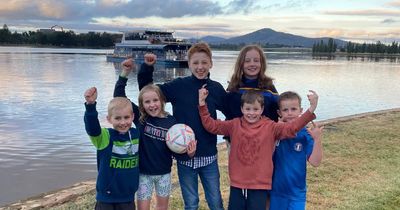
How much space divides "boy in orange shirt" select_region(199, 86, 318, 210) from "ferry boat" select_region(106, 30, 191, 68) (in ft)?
154

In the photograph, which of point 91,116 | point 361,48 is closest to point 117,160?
point 91,116

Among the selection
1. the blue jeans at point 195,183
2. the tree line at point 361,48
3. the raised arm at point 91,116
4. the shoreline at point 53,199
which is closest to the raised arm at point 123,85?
the raised arm at point 91,116

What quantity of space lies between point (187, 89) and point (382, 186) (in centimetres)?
365

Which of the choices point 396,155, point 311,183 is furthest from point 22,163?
point 396,155

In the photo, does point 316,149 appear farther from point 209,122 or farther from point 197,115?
point 197,115

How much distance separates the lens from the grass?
5.62 m

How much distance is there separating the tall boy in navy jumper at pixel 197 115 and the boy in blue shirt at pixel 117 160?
0.54 metres

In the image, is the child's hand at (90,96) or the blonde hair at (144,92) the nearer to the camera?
the child's hand at (90,96)

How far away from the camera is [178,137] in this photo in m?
3.99

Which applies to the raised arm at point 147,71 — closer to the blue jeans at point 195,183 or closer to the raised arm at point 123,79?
the raised arm at point 123,79

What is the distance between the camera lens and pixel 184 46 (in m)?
56.6

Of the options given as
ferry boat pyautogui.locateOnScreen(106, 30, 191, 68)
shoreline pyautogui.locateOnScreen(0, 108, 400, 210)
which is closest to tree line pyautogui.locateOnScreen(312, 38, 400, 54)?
ferry boat pyautogui.locateOnScreen(106, 30, 191, 68)

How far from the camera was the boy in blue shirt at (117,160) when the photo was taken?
382 centimetres

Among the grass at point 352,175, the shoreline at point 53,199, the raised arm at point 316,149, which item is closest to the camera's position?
the raised arm at point 316,149
